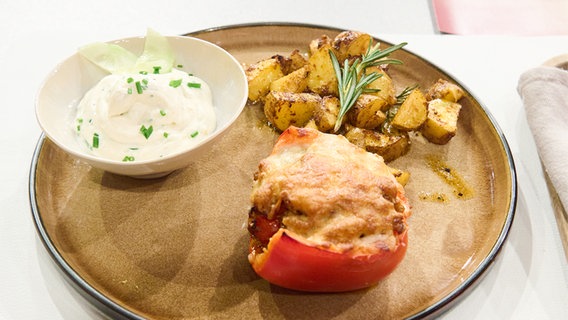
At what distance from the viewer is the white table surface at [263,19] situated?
1.59 meters

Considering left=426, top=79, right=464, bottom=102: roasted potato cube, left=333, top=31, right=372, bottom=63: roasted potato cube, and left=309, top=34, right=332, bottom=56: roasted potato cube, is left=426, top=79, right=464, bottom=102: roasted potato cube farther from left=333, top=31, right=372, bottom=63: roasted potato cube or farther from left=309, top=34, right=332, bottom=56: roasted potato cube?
left=309, top=34, right=332, bottom=56: roasted potato cube

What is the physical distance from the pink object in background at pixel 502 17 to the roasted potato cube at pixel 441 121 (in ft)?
3.77

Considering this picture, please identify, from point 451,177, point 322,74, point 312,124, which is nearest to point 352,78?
point 322,74

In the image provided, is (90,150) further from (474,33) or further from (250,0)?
(474,33)

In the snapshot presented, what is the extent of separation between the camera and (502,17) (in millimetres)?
3271

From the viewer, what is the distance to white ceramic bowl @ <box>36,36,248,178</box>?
5.15 ft

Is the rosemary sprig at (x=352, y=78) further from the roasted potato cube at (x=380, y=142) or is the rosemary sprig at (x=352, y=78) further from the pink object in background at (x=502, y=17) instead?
the pink object in background at (x=502, y=17)

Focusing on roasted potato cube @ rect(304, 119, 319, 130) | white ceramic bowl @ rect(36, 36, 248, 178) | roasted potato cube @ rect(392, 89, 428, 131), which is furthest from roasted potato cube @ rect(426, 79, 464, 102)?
white ceramic bowl @ rect(36, 36, 248, 178)

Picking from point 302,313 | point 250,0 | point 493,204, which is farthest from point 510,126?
point 250,0

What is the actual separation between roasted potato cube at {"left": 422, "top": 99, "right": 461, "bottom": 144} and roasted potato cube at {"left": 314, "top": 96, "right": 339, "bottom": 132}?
370mm

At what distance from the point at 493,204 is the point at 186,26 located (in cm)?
194

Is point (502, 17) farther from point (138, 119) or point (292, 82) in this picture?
point (138, 119)

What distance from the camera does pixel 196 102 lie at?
5.91 feet

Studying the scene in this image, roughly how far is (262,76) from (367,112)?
472 millimetres
